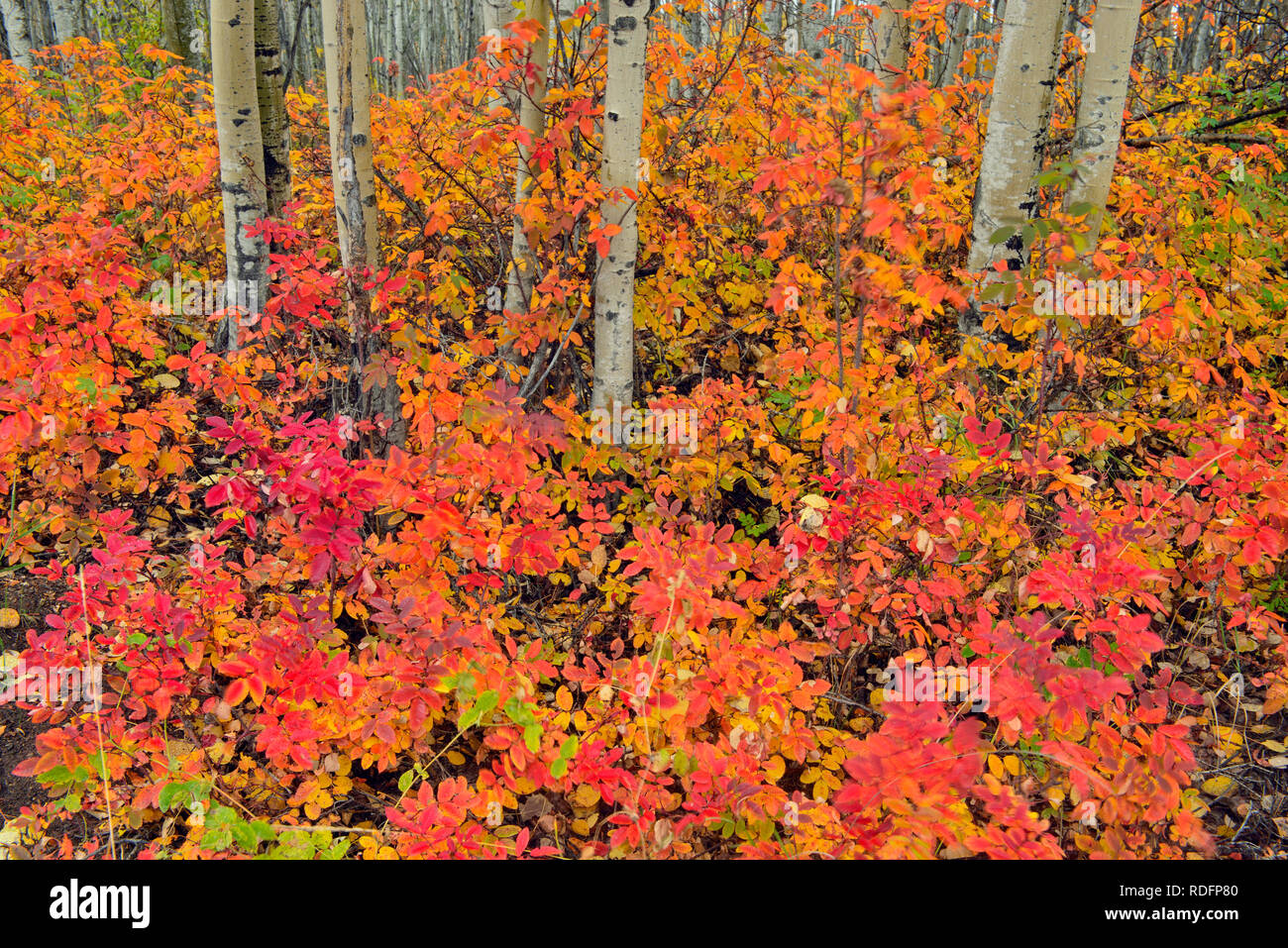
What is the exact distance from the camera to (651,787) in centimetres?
220

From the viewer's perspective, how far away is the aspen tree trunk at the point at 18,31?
826cm

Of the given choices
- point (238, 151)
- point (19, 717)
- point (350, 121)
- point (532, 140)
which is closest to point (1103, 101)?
point (532, 140)

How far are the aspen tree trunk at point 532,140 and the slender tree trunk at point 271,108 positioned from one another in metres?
1.97

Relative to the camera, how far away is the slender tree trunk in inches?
180

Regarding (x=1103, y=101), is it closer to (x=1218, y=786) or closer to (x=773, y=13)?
(x=1218, y=786)

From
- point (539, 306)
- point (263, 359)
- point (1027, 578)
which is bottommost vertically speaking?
point (1027, 578)

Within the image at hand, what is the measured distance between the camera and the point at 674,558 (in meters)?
2.44

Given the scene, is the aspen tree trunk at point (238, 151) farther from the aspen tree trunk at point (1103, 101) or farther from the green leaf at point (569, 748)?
the aspen tree trunk at point (1103, 101)

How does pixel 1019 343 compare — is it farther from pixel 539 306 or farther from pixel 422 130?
pixel 422 130

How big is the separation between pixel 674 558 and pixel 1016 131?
286cm

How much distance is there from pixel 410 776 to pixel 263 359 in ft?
7.37

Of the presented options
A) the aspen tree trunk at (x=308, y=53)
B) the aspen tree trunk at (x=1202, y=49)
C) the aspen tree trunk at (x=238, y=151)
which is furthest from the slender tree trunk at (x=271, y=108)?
the aspen tree trunk at (x=1202, y=49)

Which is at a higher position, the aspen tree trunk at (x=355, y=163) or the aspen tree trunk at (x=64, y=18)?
the aspen tree trunk at (x=64, y=18)
